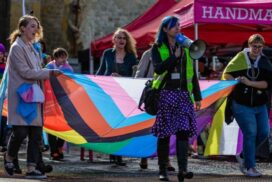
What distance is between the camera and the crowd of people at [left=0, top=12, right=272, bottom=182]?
7.63m

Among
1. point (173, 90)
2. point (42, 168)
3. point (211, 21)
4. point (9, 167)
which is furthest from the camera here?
point (211, 21)

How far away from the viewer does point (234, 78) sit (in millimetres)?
8992

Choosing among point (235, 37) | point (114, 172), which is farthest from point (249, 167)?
point (235, 37)

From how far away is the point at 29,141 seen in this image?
316 inches

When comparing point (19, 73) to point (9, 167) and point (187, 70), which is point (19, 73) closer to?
point (9, 167)

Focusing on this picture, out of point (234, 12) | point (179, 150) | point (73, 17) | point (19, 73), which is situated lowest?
point (179, 150)

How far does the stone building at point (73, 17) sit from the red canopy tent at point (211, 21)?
8062 mm

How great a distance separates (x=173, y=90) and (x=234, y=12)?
4.21 meters

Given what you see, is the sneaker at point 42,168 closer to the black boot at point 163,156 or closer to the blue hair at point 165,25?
the black boot at point 163,156

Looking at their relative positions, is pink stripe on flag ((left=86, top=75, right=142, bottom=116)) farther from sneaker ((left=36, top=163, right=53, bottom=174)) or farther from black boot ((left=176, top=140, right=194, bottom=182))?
black boot ((left=176, top=140, right=194, bottom=182))

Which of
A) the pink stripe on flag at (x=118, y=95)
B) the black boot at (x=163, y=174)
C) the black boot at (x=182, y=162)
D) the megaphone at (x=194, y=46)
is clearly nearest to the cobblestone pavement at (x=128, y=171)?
the black boot at (x=163, y=174)

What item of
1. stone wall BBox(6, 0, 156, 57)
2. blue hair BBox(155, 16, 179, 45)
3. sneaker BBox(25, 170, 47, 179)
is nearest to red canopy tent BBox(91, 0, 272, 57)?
blue hair BBox(155, 16, 179, 45)

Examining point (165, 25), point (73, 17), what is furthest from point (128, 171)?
point (73, 17)

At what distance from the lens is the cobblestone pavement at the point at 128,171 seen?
8211 mm
